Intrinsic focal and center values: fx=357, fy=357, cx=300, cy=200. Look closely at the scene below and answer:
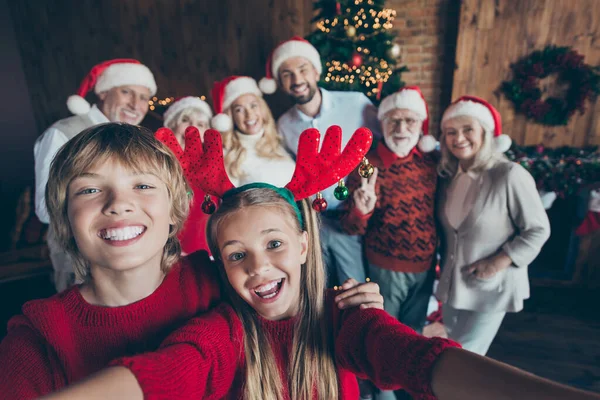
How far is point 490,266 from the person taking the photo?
6.53ft

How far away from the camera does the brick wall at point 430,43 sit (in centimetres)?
359

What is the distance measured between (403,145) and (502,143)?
56 centimetres

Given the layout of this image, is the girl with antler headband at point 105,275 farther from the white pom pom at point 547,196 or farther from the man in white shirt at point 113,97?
the white pom pom at point 547,196

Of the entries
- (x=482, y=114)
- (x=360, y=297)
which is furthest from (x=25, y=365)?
(x=482, y=114)

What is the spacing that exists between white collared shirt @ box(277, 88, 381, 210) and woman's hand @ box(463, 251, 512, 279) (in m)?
1.17

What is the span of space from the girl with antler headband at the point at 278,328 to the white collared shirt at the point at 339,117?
1.69 meters

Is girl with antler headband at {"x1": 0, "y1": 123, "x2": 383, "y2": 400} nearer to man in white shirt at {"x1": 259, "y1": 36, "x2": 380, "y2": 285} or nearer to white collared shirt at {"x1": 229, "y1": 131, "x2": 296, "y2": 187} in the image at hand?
white collared shirt at {"x1": 229, "y1": 131, "x2": 296, "y2": 187}

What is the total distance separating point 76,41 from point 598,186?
5699mm

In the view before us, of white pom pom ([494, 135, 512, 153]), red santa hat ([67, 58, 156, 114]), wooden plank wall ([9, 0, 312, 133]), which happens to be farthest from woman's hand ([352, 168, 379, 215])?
wooden plank wall ([9, 0, 312, 133])

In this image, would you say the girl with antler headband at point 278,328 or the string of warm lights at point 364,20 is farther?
the string of warm lights at point 364,20

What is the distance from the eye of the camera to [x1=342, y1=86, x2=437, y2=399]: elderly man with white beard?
6.93ft

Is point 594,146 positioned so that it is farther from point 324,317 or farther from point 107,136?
point 107,136

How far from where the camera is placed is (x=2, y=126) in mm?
4582

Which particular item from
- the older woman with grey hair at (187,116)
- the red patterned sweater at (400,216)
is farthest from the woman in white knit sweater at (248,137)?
the red patterned sweater at (400,216)
